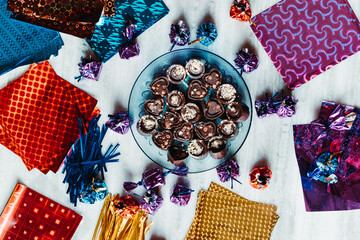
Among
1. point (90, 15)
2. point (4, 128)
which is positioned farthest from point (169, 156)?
point (4, 128)

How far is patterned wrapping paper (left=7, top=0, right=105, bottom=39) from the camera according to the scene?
1.21 meters

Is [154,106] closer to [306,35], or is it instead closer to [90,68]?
[90,68]

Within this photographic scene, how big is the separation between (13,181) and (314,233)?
50.3 inches

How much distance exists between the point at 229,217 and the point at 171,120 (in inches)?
18.4

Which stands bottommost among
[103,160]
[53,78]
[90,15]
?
[103,160]

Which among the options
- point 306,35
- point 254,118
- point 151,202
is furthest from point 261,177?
point 306,35

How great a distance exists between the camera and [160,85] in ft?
3.86

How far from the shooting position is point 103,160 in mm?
1288

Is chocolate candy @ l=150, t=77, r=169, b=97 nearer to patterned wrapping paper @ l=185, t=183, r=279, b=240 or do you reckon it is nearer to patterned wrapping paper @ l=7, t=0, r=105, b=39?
patterned wrapping paper @ l=7, t=0, r=105, b=39

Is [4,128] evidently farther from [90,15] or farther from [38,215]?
[90,15]

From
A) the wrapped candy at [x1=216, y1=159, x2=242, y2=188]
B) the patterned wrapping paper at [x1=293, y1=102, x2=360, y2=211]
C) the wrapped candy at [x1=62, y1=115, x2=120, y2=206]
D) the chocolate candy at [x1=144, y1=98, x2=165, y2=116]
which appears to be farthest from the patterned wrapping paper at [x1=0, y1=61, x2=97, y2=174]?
the patterned wrapping paper at [x1=293, y1=102, x2=360, y2=211]

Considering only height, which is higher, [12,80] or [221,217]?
[12,80]

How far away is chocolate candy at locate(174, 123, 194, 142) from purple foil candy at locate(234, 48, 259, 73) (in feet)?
1.00

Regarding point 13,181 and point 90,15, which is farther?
point 13,181
